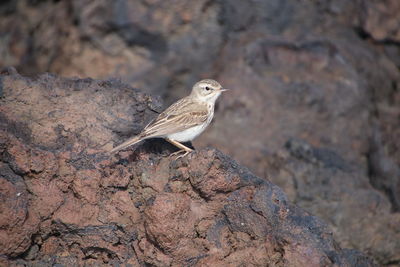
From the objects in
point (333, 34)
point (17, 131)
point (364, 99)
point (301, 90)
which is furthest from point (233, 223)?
point (333, 34)

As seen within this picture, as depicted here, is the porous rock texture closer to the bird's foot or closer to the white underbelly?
the bird's foot

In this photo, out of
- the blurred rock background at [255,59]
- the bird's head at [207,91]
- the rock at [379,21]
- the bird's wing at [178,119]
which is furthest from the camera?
the rock at [379,21]

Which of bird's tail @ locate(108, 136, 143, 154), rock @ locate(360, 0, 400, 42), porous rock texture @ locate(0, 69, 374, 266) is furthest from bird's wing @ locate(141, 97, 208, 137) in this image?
rock @ locate(360, 0, 400, 42)

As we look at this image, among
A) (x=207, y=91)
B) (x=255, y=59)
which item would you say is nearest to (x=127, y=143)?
(x=207, y=91)

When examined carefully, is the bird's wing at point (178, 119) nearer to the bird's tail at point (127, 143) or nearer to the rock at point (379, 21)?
the bird's tail at point (127, 143)

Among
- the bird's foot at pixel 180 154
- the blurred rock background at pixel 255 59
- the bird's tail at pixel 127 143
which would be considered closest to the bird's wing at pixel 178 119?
the bird's tail at pixel 127 143

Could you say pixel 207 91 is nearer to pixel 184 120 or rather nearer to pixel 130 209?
pixel 184 120

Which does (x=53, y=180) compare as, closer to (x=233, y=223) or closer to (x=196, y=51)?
(x=233, y=223)
